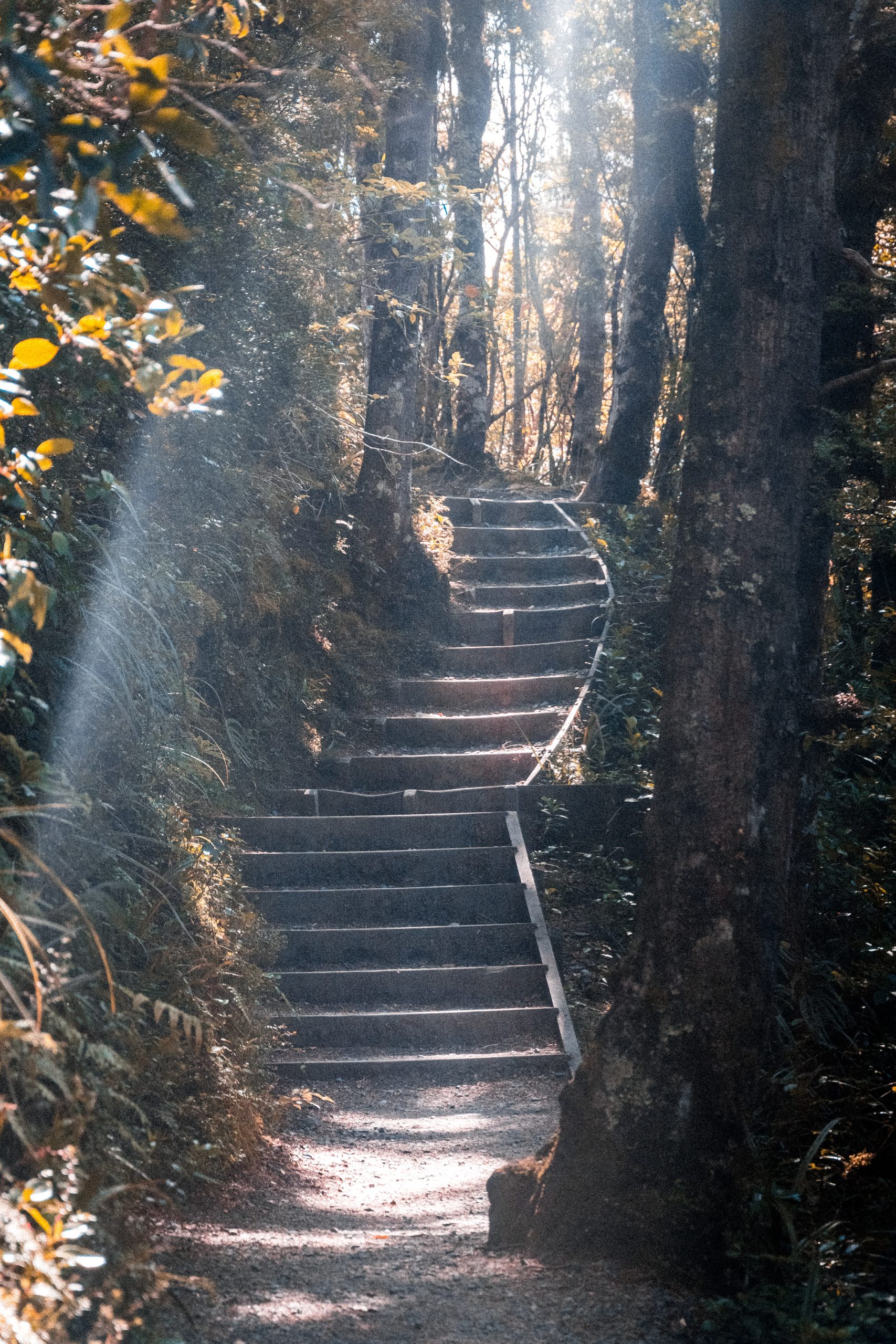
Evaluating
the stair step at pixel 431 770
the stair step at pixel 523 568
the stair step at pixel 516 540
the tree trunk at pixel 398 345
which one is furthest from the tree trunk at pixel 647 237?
the stair step at pixel 431 770

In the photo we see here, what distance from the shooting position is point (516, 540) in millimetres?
13672

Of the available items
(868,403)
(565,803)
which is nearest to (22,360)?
(868,403)

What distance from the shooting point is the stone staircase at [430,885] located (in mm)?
6555

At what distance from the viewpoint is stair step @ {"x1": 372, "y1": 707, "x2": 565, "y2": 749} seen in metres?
9.90

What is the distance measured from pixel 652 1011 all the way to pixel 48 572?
9.85ft

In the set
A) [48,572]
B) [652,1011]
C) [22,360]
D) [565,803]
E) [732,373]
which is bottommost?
[565,803]

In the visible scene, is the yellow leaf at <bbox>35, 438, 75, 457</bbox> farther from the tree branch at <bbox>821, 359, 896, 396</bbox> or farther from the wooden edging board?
the wooden edging board

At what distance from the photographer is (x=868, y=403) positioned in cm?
654

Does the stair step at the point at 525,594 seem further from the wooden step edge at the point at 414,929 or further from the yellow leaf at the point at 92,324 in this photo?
the yellow leaf at the point at 92,324

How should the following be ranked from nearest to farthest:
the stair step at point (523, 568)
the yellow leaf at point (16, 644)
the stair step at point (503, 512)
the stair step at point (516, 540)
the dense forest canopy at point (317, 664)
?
the yellow leaf at point (16, 644), the dense forest canopy at point (317, 664), the stair step at point (523, 568), the stair step at point (516, 540), the stair step at point (503, 512)

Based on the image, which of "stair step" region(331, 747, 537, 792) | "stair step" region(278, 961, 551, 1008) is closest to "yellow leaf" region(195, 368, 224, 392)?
"stair step" region(278, 961, 551, 1008)

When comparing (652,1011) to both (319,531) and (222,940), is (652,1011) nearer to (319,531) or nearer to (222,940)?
(222,940)

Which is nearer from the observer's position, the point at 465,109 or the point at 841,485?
the point at 841,485

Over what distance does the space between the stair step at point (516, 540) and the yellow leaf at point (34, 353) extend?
11.1m
